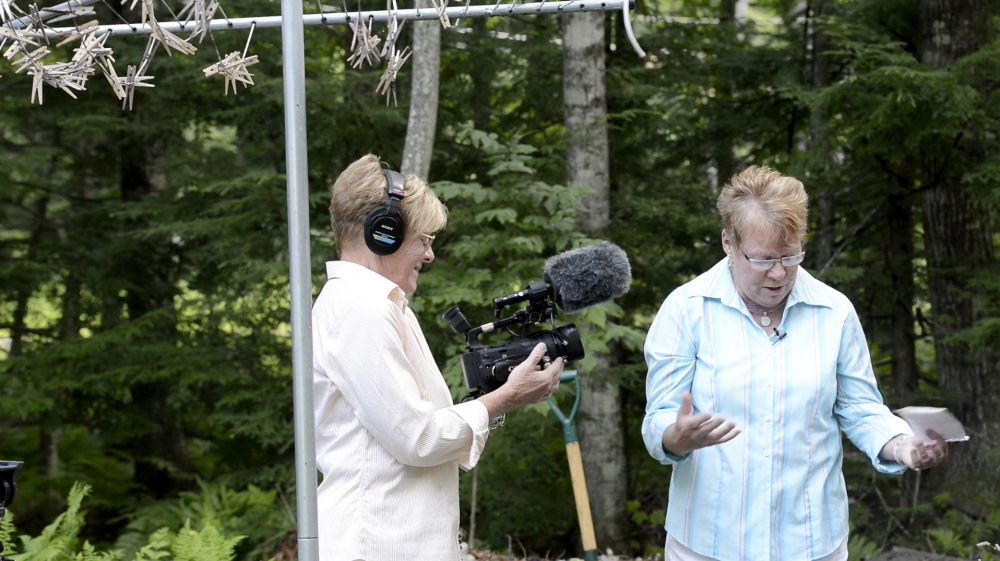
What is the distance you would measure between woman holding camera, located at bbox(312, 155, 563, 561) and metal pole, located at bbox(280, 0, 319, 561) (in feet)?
0.87

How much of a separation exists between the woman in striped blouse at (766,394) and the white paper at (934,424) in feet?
0.29

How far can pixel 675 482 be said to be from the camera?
2.36m

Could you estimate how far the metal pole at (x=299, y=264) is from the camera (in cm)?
163

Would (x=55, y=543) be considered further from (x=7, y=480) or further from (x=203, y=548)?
(x=7, y=480)

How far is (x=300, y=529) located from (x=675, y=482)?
1.09 metres

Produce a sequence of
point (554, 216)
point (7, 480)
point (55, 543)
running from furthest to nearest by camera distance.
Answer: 1. point (554, 216)
2. point (55, 543)
3. point (7, 480)

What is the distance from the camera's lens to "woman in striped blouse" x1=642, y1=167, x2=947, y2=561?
2193 millimetres

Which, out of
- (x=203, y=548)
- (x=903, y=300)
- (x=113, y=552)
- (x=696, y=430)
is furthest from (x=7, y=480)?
(x=903, y=300)

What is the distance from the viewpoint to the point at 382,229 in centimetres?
205

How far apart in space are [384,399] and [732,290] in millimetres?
964

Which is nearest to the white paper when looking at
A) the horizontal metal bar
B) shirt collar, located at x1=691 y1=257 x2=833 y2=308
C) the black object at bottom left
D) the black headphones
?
shirt collar, located at x1=691 y1=257 x2=833 y2=308

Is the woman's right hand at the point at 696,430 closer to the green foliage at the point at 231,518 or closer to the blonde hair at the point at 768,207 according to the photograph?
the blonde hair at the point at 768,207

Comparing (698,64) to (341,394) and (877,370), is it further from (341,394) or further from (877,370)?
(341,394)

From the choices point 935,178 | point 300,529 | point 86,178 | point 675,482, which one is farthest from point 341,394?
point 86,178
